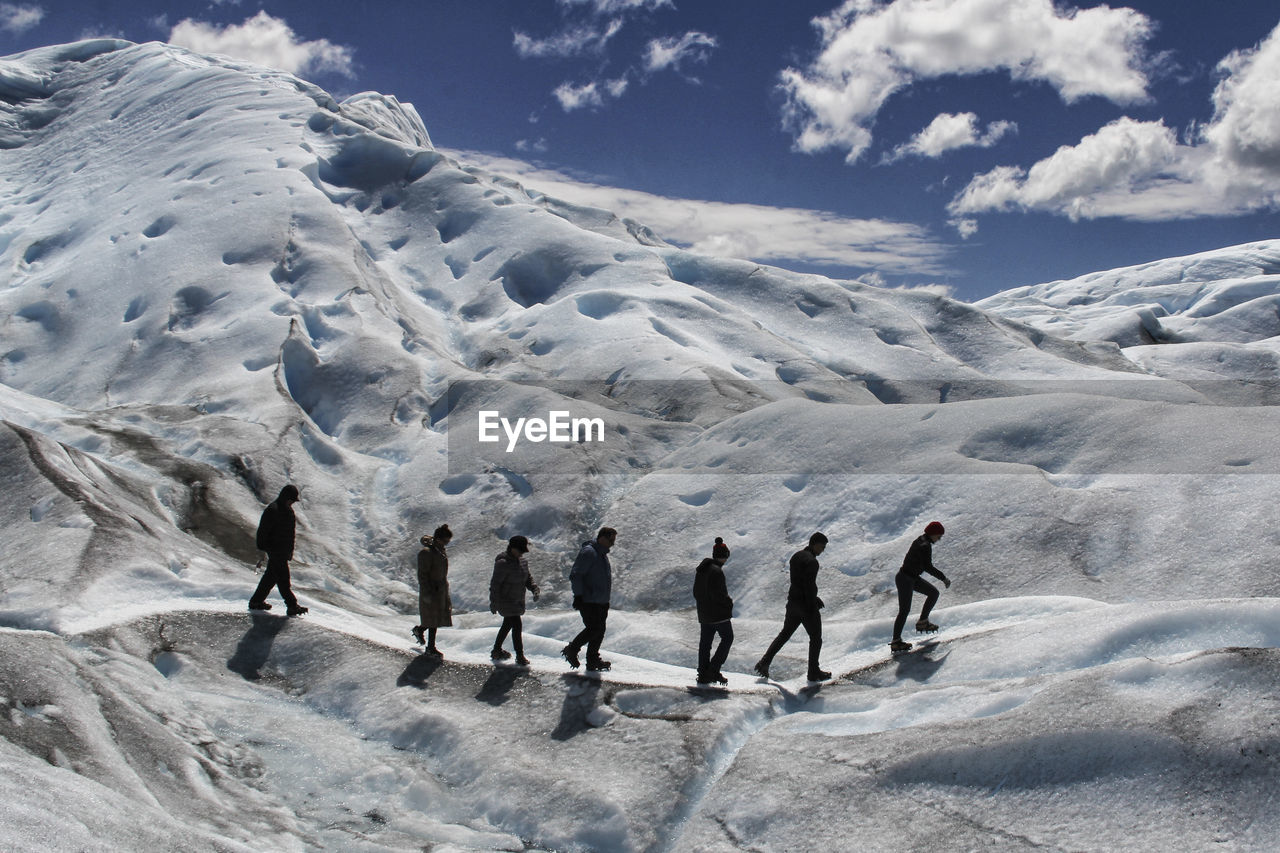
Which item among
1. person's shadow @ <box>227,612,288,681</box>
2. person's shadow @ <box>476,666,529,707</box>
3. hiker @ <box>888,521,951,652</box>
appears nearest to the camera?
person's shadow @ <box>476,666,529,707</box>

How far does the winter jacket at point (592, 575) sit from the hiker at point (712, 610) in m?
1.09

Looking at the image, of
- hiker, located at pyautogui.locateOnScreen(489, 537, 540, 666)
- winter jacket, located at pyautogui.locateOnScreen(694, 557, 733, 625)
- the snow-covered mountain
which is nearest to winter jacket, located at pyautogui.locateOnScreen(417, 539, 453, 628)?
the snow-covered mountain

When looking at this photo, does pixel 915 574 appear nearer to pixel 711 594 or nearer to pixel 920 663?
pixel 920 663

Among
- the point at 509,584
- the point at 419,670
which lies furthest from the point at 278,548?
the point at 509,584

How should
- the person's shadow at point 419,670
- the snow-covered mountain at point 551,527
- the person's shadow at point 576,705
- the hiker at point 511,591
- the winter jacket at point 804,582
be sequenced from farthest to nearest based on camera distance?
the hiker at point 511,591
the winter jacket at point 804,582
the person's shadow at point 419,670
the person's shadow at point 576,705
the snow-covered mountain at point 551,527

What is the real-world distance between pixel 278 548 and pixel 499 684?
3.80m

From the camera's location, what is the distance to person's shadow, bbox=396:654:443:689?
33.7ft

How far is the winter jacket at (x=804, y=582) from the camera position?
34.1 feet

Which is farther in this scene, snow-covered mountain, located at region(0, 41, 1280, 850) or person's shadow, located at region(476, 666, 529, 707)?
person's shadow, located at region(476, 666, 529, 707)

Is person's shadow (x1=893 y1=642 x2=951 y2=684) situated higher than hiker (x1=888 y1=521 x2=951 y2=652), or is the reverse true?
hiker (x1=888 y1=521 x2=951 y2=652)

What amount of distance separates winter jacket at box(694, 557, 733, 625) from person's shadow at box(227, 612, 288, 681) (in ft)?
17.2

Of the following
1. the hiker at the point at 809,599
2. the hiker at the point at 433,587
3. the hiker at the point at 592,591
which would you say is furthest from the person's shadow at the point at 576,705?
the hiker at the point at 809,599

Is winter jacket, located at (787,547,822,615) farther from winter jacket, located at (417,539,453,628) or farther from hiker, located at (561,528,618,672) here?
winter jacket, located at (417,539,453,628)

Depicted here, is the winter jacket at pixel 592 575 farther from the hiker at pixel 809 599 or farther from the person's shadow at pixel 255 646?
the person's shadow at pixel 255 646
